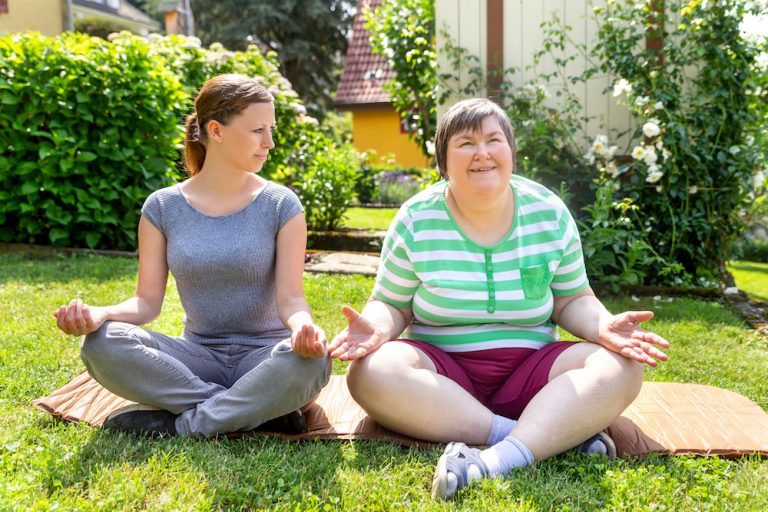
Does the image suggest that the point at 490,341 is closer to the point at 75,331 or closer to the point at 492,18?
the point at 75,331

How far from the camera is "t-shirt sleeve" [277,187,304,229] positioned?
259cm

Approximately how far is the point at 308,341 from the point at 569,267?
1.02 m

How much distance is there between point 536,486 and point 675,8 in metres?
4.20

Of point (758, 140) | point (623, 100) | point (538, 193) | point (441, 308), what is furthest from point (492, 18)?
point (441, 308)

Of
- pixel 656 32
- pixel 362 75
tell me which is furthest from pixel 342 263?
pixel 362 75

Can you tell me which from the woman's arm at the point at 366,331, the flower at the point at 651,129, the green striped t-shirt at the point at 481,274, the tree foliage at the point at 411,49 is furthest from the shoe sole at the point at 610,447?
the tree foliage at the point at 411,49

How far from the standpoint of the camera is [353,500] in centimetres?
198

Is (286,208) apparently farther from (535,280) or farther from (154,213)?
(535,280)

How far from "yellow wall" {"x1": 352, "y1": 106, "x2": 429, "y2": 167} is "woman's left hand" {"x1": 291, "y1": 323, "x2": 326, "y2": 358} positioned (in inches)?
594

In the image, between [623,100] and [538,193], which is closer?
[538,193]

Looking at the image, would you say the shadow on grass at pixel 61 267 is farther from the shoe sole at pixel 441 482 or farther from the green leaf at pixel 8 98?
the shoe sole at pixel 441 482

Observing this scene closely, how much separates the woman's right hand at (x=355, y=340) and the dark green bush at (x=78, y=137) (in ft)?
12.2

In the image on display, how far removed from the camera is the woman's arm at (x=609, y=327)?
2232 millimetres

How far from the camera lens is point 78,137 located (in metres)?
5.48
